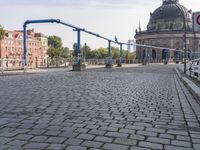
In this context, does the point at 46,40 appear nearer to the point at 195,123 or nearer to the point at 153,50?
the point at 153,50

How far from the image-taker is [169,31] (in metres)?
117

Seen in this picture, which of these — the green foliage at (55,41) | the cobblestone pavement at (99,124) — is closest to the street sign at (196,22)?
the cobblestone pavement at (99,124)

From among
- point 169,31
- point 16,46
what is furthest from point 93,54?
point 16,46

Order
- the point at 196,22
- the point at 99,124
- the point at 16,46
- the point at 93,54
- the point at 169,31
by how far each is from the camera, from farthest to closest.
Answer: the point at 93,54 < the point at 169,31 < the point at 16,46 < the point at 196,22 < the point at 99,124

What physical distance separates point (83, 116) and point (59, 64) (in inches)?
1881

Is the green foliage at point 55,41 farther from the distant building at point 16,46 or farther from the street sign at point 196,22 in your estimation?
the street sign at point 196,22

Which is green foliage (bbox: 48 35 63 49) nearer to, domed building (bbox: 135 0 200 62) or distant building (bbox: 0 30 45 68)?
distant building (bbox: 0 30 45 68)

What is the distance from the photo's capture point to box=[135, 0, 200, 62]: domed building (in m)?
115

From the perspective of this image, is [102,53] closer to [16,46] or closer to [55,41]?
[55,41]

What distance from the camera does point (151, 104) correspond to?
800 centimetres

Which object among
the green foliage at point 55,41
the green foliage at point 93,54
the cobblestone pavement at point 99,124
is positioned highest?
the green foliage at point 55,41

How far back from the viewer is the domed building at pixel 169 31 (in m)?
115

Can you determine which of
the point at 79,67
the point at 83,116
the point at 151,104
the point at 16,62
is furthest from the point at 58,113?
the point at 16,62

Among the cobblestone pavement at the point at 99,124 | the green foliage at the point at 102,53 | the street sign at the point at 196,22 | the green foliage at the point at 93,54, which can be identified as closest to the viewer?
the cobblestone pavement at the point at 99,124
